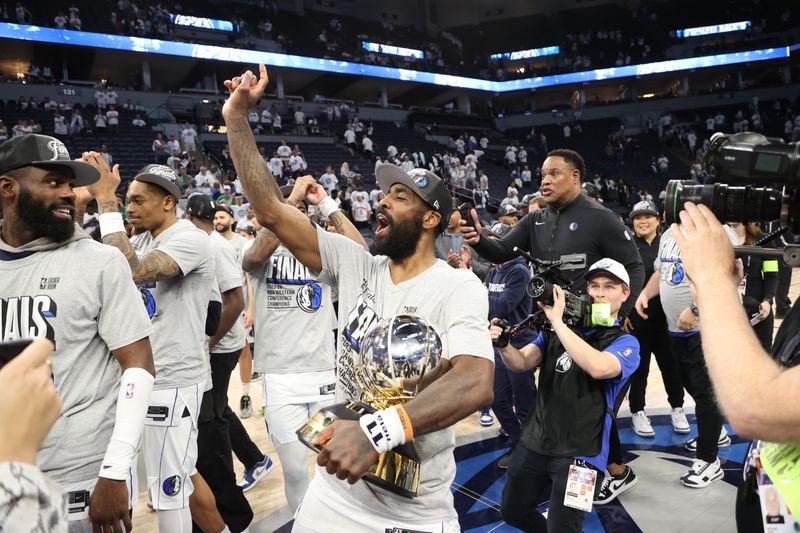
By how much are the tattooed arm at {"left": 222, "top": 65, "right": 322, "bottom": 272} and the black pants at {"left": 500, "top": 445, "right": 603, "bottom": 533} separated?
1.60 m

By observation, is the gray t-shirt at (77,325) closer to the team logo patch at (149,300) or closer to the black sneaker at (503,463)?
the team logo patch at (149,300)

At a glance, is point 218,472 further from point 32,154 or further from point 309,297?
point 32,154

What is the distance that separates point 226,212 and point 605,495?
405 cm

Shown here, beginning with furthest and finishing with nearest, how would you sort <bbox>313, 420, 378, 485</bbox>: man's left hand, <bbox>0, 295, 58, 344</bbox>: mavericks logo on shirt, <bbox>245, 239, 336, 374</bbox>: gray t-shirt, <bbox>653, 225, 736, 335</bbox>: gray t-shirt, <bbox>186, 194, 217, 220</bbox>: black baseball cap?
<bbox>653, 225, 736, 335</bbox>: gray t-shirt < <bbox>186, 194, 217, 220</bbox>: black baseball cap < <bbox>245, 239, 336, 374</bbox>: gray t-shirt < <bbox>0, 295, 58, 344</bbox>: mavericks logo on shirt < <bbox>313, 420, 378, 485</bbox>: man's left hand

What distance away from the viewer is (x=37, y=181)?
6.96 ft

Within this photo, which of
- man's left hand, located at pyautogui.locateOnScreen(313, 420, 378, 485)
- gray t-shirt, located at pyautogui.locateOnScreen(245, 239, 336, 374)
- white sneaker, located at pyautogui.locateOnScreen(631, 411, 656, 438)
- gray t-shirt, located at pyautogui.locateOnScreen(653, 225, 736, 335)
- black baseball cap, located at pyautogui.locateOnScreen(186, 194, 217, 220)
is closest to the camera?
man's left hand, located at pyautogui.locateOnScreen(313, 420, 378, 485)

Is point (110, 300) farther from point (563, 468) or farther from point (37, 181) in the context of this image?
point (563, 468)

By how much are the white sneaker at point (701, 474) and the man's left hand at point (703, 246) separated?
10.6 ft

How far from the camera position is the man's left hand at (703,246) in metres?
1.34

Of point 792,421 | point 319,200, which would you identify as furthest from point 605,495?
point 792,421

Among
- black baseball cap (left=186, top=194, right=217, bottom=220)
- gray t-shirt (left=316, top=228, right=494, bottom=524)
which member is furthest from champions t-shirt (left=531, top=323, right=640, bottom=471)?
black baseball cap (left=186, top=194, right=217, bottom=220)

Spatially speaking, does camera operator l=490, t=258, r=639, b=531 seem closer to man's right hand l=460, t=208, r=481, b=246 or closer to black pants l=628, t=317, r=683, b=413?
man's right hand l=460, t=208, r=481, b=246

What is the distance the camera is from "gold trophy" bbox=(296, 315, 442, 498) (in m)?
1.53

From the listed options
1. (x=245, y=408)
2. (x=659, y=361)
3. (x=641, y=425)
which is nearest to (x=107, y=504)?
(x=245, y=408)
